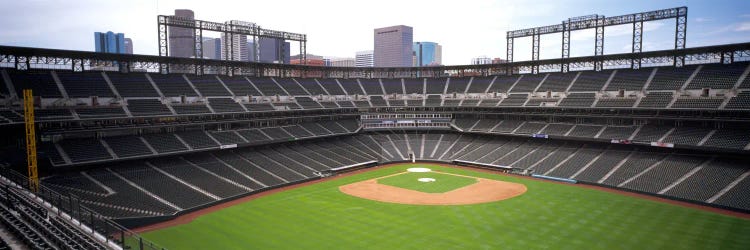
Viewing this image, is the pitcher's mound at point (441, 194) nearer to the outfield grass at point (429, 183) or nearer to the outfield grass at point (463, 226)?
the outfield grass at point (429, 183)

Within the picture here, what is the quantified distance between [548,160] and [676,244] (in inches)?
1128

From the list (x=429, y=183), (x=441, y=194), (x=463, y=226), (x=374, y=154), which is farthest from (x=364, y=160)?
(x=463, y=226)

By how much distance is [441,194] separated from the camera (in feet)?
152

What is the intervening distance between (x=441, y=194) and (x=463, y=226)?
11.7 meters

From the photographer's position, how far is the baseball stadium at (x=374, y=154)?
32000 mm

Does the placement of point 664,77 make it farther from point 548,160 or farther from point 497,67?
point 497,67

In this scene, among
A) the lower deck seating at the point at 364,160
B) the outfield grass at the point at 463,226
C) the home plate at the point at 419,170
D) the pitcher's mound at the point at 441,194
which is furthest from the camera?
the home plate at the point at 419,170

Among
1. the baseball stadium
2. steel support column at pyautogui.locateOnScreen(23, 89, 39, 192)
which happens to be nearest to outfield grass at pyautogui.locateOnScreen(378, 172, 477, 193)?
the baseball stadium

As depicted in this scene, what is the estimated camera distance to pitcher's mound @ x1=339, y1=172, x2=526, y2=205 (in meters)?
43.6

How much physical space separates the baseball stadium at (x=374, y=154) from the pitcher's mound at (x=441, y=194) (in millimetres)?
361

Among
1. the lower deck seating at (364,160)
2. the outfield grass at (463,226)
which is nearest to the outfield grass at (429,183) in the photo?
the outfield grass at (463,226)

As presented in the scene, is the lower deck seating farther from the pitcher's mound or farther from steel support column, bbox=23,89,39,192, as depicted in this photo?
the pitcher's mound

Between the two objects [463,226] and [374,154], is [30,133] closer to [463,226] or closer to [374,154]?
[463,226]

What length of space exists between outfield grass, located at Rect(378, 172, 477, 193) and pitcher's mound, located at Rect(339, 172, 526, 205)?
1.18 metres
